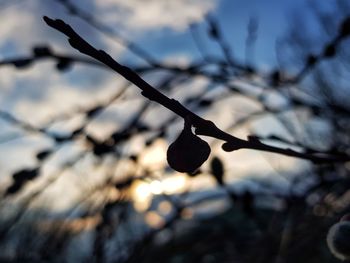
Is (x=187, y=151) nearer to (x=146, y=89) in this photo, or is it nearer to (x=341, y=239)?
(x=146, y=89)

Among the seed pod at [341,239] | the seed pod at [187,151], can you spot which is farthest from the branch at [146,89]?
the seed pod at [341,239]

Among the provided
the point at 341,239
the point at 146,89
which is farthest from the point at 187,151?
the point at 341,239

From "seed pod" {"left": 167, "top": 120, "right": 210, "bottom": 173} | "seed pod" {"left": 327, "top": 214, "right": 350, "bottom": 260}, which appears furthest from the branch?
"seed pod" {"left": 327, "top": 214, "right": 350, "bottom": 260}

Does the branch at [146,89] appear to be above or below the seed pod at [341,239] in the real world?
above

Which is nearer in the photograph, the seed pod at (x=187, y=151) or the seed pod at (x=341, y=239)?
the seed pod at (x=187, y=151)

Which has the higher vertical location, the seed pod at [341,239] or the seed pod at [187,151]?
the seed pod at [187,151]

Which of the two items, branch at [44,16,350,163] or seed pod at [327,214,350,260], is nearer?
branch at [44,16,350,163]

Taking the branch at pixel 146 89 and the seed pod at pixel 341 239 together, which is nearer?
the branch at pixel 146 89

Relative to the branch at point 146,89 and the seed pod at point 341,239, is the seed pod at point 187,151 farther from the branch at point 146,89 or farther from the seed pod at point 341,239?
the seed pod at point 341,239

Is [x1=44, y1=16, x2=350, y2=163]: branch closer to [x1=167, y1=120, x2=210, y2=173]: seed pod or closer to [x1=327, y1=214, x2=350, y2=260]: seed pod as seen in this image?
[x1=167, y1=120, x2=210, y2=173]: seed pod

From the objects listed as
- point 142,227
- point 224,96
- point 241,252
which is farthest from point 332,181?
point 142,227
